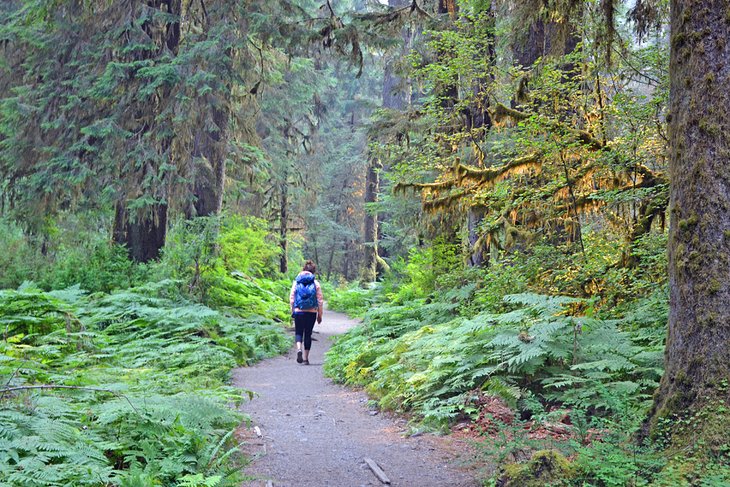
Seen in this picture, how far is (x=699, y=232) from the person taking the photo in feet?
12.5

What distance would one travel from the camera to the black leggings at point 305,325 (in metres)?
10.9

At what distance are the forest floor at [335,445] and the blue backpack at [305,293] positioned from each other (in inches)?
84.4

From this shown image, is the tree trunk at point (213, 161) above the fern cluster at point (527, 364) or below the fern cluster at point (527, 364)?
above

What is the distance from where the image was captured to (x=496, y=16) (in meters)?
11.6

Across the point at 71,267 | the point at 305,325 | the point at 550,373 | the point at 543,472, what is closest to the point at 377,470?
the point at 543,472

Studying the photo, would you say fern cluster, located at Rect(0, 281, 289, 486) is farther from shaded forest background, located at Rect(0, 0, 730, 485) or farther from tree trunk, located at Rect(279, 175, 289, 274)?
tree trunk, located at Rect(279, 175, 289, 274)

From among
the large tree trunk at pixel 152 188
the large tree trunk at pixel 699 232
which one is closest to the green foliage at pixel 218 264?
the large tree trunk at pixel 152 188

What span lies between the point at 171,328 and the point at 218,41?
697cm

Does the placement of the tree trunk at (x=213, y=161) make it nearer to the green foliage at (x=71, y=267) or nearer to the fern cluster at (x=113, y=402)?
the green foliage at (x=71, y=267)

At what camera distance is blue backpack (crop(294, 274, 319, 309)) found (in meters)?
10.8

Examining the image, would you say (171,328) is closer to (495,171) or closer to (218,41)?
(495,171)

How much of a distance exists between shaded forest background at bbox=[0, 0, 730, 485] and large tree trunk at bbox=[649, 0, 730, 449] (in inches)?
0.8

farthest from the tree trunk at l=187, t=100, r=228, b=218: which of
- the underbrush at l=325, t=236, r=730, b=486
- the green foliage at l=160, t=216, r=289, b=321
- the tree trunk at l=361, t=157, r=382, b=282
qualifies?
the tree trunk at l=361, t=157, r=382, b=282

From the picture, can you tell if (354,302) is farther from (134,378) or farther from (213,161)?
(134,378)
